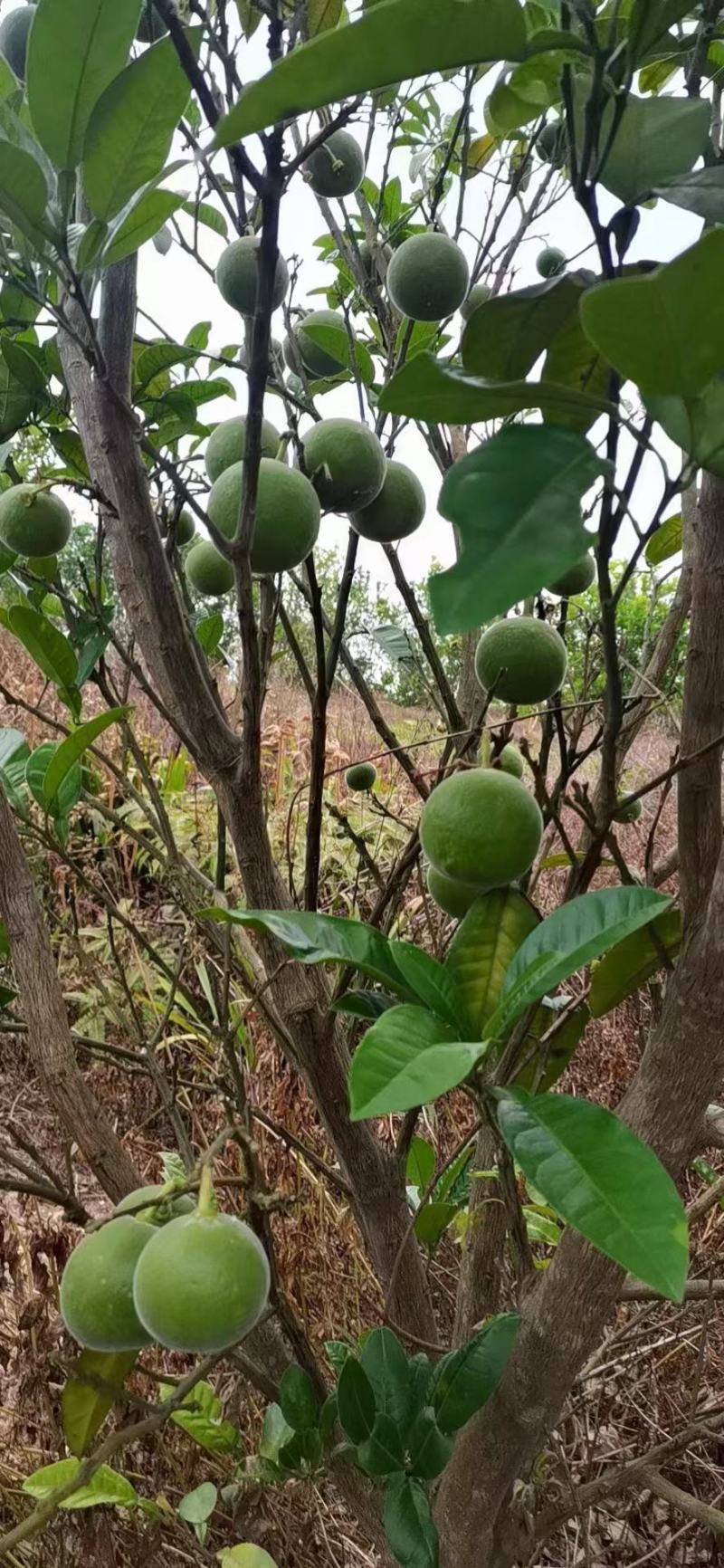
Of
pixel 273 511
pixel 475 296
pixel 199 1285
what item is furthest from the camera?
pixel 475 296

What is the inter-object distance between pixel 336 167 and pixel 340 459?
1.48ft

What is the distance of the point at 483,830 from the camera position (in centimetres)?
55

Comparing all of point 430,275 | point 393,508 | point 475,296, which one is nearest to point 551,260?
point 475,296

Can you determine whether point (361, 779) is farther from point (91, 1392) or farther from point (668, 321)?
point (668, 321)

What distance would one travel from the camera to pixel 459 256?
756 mm

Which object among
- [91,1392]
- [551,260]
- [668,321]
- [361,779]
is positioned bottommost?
[91,1392]

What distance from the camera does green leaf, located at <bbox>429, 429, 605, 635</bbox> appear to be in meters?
0.30

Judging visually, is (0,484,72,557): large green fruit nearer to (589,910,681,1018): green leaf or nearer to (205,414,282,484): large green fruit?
(205,414,282,484): large green fruit

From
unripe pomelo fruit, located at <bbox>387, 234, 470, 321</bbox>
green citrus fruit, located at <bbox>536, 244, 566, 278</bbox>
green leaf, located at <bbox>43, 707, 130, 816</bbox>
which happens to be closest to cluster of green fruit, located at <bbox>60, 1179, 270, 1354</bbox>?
green leaf, located at <bbox>43, 707, 130, 816</bbox>

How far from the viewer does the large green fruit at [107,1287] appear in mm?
550

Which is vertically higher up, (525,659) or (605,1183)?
(525,659)

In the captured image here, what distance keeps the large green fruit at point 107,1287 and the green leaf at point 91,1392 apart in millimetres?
142

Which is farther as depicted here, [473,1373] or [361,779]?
[361,779]

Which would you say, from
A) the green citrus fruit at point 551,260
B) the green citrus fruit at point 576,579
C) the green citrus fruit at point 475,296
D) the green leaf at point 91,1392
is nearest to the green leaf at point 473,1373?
the green leaf at point 91,1392
